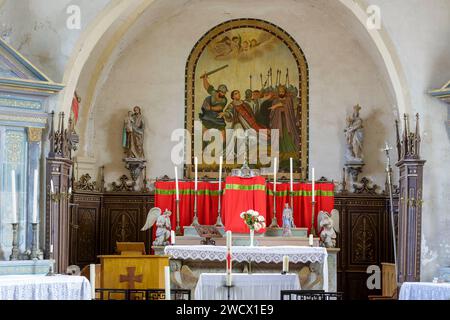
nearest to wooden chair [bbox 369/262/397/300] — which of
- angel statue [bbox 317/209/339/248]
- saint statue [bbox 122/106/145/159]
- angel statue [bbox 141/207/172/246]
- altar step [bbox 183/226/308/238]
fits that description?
angel statue [bbox 317/209/339/248]

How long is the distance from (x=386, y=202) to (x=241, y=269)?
406 centimetres

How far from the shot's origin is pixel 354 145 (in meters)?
18.8

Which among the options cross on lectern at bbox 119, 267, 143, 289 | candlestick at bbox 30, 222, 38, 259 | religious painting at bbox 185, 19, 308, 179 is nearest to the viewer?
cross on lectern at bbox 119, 267, 143, 289

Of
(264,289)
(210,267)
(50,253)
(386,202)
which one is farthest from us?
(386,202)

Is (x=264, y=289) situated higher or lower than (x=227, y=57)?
lower

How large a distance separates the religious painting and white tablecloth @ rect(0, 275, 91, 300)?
7892 mm

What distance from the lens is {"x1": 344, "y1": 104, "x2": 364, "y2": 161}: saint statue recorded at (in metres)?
18.8

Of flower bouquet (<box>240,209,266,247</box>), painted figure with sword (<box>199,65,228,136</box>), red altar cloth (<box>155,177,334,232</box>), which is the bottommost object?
flower bouquet (<box>240,209,266,247</box>)

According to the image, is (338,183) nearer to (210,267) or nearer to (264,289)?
(210,267)

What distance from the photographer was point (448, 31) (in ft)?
53.7

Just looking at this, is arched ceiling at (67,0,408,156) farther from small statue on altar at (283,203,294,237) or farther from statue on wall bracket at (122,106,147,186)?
small statue on altar at (283,203,294,237)
